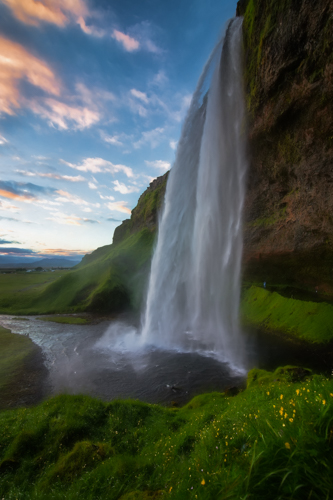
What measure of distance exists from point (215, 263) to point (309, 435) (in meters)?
28.2

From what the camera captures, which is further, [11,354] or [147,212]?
[147,212]

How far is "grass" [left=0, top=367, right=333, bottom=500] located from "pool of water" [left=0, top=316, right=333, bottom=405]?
12.0 feet

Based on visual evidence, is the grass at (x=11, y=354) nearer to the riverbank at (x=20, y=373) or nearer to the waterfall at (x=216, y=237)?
the riverbank at (x=20, y=373)

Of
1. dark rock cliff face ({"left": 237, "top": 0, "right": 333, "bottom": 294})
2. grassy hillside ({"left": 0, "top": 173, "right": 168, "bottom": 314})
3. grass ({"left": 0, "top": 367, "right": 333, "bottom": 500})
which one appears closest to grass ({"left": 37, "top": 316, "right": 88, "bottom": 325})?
grassy hillside ({"left": 0, "top": 173, "right": 168, "bottom": 314})

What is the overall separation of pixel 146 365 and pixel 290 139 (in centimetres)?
2622

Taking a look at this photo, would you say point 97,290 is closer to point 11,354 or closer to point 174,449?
point 11,354

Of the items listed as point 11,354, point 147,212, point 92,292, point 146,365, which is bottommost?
point 11,354

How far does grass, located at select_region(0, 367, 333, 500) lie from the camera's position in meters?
2.60

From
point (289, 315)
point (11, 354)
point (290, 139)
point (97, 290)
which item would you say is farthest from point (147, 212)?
point (11, 354)

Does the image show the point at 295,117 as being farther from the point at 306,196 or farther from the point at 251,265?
the point at 251,265

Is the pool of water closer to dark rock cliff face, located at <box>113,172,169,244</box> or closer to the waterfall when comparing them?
the waterfall

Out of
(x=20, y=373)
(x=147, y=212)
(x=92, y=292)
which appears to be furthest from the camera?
(x=147, y=212)

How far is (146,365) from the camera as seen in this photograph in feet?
60.8

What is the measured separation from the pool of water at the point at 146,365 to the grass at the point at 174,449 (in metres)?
3.66
